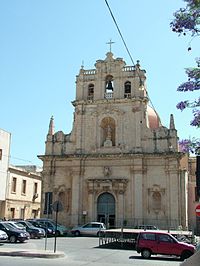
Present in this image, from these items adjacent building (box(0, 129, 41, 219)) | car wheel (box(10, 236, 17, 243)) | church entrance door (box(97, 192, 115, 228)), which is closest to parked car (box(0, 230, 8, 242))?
car wheel (box(10, 236, 17, 243))

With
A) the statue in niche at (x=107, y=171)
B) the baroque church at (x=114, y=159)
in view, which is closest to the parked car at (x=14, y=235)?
the baroque church at (x=114, y=159)

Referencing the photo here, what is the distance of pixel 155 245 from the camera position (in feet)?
59.6

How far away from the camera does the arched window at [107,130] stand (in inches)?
1578

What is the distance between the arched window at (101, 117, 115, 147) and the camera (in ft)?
132

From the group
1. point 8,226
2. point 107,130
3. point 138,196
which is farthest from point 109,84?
→ point 8,226

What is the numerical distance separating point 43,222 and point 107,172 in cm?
884

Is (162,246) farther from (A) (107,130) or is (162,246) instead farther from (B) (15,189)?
(B) (15,189)

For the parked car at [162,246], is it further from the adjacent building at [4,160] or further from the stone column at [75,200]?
the adjacent building at [4,160]

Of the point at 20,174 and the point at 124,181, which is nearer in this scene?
the point at 124,181

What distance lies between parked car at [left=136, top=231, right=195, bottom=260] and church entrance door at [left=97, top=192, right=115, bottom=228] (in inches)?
768

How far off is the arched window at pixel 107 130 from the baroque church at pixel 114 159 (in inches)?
4.3

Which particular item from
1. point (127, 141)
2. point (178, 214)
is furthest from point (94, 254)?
point (127, 141)

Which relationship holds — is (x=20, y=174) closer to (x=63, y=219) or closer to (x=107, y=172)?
(x=63, y=219)

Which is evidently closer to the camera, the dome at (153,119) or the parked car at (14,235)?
the parked car at (14,235)
